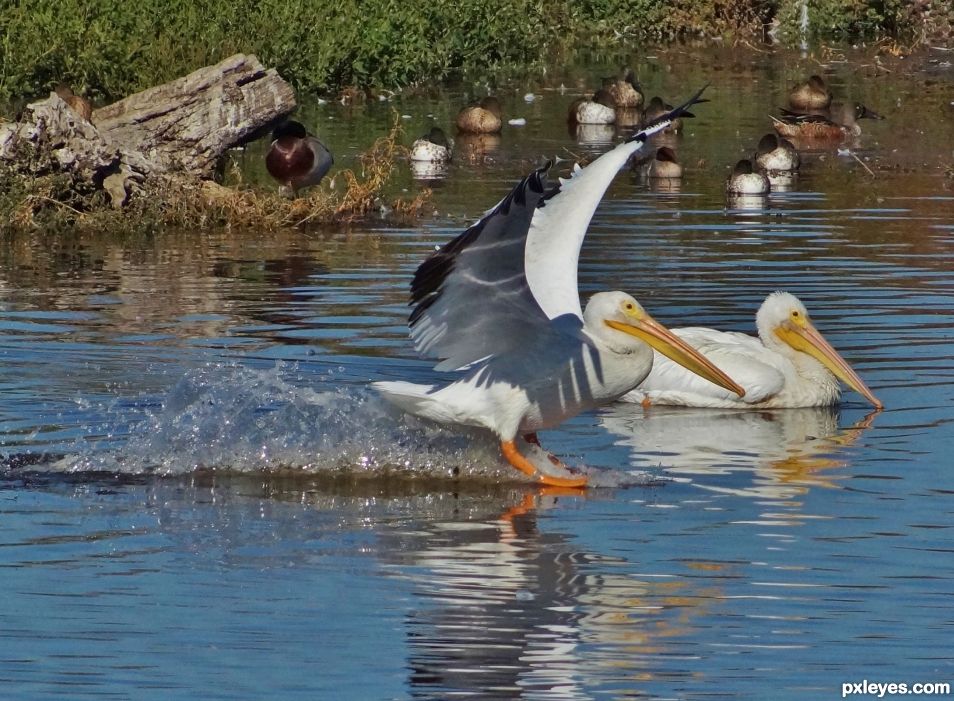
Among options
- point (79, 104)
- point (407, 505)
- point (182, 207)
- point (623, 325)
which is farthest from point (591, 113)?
point (407, 505)

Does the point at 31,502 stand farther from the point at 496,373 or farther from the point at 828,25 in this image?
the point at 828,25

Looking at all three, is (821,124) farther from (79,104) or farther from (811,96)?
(79,104)

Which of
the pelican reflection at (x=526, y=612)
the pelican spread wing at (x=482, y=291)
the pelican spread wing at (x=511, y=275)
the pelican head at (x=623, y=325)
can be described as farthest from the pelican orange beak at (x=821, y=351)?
the pelican reflection at (x=526, y=612)

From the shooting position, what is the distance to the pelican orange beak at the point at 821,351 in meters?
8.79

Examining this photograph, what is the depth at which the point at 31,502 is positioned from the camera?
7.05m

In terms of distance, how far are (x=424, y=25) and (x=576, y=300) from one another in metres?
16.3

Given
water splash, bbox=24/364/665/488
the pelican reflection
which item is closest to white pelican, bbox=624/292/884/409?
water splash, bbox=24/364/665/488

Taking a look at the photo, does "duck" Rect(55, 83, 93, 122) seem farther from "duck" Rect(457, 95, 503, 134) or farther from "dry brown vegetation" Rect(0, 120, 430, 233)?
"duck" Rect(457, 95, 503, 134)

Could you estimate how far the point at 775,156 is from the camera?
16844 millimetres

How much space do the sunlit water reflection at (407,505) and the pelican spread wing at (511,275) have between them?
64 cm

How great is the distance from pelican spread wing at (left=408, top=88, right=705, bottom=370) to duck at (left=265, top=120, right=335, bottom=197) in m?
7.82

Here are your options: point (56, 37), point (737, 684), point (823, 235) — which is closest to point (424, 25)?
point (56, 37)

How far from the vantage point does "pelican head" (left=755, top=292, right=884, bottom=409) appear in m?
9.09

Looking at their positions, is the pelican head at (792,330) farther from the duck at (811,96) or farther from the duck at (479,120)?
the duck at (811,96)
